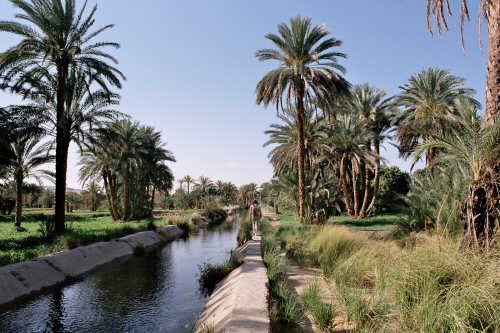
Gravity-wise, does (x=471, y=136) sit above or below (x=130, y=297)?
above

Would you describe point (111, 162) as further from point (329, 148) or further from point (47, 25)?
point (329, 148)

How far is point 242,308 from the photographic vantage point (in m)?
5.76

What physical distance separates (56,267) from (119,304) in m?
3.91

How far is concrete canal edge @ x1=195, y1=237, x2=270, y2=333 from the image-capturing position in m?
5.07

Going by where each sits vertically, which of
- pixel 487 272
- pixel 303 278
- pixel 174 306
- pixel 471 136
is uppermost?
pixel 471 136

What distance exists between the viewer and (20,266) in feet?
32.3

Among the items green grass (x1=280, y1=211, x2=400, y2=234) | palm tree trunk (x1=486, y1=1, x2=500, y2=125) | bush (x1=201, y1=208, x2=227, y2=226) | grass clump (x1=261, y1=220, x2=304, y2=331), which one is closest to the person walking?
green grass (x1=280, y1=211, x2=400, y2=234)

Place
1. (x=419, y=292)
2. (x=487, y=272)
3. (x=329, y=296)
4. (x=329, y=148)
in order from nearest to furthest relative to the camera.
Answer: (x=487, y=272) → (x=419, y=292) → (x=329, y=296) → (x=329, y=148)

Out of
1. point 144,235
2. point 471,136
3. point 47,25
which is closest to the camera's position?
point 471,136

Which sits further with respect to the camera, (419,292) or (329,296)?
(329,296)

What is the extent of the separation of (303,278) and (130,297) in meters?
4.28

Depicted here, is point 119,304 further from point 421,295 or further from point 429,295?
point 429,295

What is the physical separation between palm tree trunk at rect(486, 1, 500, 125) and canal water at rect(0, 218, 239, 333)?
7.30 m

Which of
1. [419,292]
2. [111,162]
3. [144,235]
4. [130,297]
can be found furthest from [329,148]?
[419,292]
